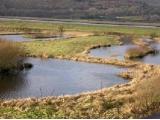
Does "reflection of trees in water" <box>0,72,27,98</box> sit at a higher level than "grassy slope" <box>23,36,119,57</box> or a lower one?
higher

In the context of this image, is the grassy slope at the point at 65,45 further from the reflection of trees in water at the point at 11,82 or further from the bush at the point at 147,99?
the bush at the point at 147,99

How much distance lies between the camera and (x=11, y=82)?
4184cm

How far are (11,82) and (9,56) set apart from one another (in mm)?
5646

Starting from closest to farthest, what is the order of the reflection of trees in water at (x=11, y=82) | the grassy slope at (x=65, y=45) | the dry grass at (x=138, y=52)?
1. the reflection of trees in water at (x=11, y=82)
2. the dry grass at (x=138, y=52)
3. the grassy slope at (x=65, y=45)

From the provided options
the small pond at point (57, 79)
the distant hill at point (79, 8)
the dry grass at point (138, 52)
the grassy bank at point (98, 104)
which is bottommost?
the distant hill at point (79, 8)

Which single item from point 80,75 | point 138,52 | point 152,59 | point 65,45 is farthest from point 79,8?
point 80,75

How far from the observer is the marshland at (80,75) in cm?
2942

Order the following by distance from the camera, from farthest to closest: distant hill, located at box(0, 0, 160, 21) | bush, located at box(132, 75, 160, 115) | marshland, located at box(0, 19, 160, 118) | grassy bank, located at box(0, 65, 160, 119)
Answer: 1. distant hill, located at box(0, 0, 160, 21)
2. marshland, located at box(0, 19, 160, 118)
3. bush, located at box(132, 75, 160, 115)
4. grassy bank, located at box(0, 65, 160, 119)

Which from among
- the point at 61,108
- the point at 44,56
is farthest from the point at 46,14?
the point at 61,108

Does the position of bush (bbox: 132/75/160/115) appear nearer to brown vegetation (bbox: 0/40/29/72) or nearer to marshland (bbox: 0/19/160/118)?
marshland (bbox: 0/19/160/118)

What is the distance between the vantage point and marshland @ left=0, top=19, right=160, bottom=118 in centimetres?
2942

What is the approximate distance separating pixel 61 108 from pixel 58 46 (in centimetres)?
3819

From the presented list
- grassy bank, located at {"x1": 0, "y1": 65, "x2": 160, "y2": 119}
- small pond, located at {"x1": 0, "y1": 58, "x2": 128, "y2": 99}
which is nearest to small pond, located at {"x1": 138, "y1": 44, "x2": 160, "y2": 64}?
small pond, located at {"x1": 0, "y1": 58, "x2": 128, "y2": 99}

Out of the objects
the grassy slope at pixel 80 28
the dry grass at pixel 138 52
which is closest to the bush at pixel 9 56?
the dry grass at pixel 138 52
